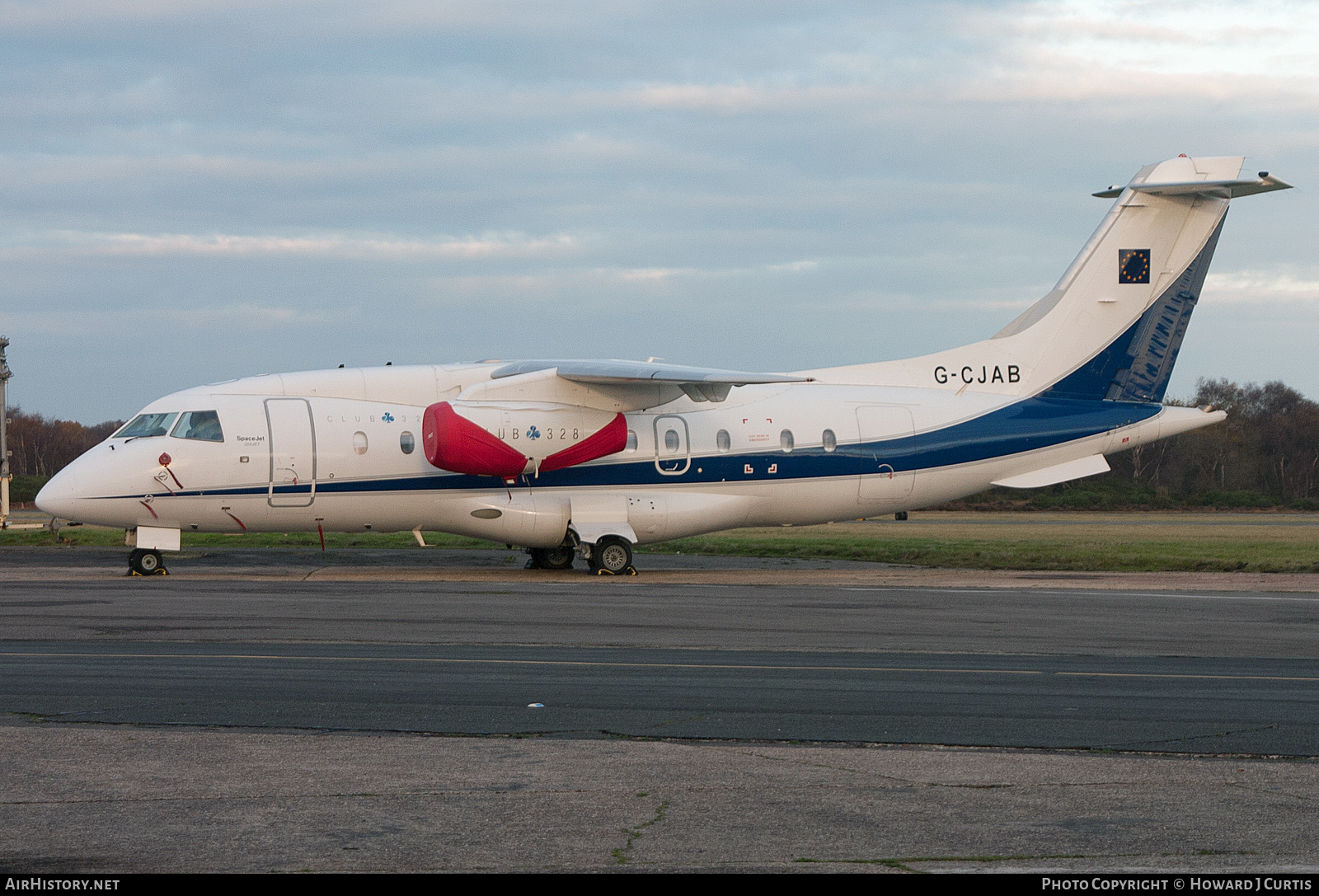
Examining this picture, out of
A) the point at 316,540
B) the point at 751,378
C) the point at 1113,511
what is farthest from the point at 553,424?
the point at 1113,511

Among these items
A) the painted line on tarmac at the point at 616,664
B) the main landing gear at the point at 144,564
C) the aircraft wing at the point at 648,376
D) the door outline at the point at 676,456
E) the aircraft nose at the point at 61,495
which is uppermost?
the aircraft wing at the point at 648,376

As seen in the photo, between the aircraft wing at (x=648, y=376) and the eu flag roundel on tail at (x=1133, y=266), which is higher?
the eu flag roundel on tail at (x=1133, y=266)

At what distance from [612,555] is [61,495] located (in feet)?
34.4

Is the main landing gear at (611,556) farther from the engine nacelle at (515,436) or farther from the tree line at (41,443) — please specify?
the tree line at (41,443)

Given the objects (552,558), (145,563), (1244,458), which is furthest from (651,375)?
(1244,458)

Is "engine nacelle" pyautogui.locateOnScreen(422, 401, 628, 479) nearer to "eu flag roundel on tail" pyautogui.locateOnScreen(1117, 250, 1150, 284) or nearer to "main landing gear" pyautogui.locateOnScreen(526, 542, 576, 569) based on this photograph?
"main landing gear" pyautogui.locateOnScreen(526, 542, 576, 569)

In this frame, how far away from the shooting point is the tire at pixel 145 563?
2270 centimetres

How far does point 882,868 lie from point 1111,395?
2363cm

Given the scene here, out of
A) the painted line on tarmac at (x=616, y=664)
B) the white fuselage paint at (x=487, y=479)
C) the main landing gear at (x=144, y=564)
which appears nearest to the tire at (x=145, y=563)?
the main landing gear at (x=144, y=564)

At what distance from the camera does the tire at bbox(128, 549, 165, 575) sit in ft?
74.5

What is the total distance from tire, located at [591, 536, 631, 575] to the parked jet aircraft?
41 mm

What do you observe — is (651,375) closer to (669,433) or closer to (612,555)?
(669,433)

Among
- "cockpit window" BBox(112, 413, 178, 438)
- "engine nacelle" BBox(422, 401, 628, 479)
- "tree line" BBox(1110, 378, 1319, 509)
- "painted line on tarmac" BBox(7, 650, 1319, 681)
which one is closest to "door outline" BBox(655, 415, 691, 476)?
"engine nacelle" BBox(422, 401, 628, 479)
